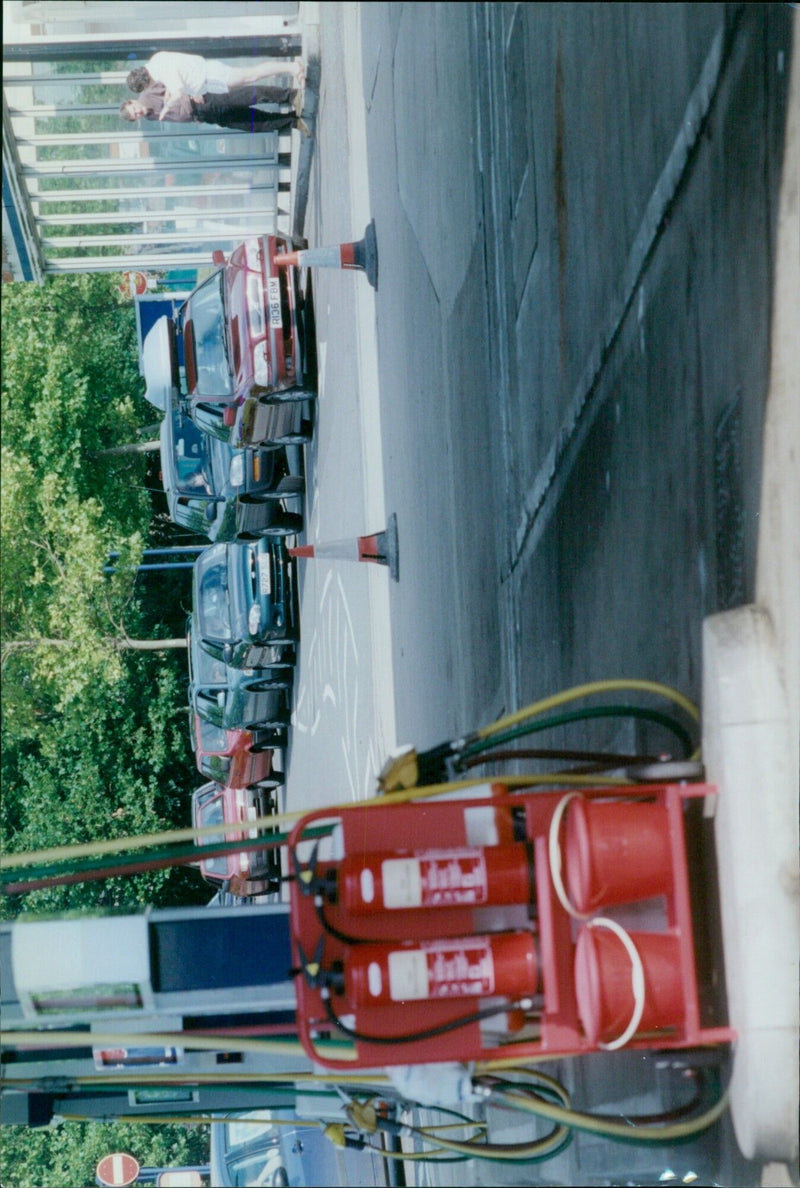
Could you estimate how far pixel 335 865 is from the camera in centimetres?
367

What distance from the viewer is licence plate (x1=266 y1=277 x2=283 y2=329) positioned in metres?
11.2

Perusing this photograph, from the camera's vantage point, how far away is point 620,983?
11.3 ft

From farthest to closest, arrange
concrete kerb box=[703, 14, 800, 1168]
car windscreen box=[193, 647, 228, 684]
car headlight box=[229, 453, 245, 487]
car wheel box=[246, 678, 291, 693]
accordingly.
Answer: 1. car wheel box=[246, 678, 291, 693]
2. car windscreen box=[193, 647, 228, 684]
3. car headlight box=[229, 453, 245, 487]
4. concrete kerb box=[703, 14, 800, 1168]

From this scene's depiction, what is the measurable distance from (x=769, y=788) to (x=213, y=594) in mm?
10054

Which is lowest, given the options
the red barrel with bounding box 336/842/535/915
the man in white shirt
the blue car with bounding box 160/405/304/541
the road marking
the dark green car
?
the red barrel with bounding box 336/842/535/915

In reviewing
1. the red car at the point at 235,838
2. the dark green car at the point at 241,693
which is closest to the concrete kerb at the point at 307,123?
the dark green car at the point at 241,693

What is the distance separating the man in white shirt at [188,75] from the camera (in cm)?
952

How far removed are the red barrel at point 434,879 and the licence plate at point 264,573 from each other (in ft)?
31.9

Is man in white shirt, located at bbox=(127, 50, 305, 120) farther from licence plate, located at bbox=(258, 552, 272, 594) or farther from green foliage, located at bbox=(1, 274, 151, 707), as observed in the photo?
licence plate, located at bbox=(258, 552, 272, 594)

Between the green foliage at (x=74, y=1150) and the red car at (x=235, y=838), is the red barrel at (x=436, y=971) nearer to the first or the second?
the green foliage at (x=74, y=1150)

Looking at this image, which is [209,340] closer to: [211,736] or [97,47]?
[97,47]

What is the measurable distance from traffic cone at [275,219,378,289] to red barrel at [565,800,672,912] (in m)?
6.66

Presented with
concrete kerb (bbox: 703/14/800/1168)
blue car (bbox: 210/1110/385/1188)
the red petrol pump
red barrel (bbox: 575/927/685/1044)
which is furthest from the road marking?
blue car (bbox: 210/1110/385/1188)

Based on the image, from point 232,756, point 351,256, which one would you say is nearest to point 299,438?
point 351,256
